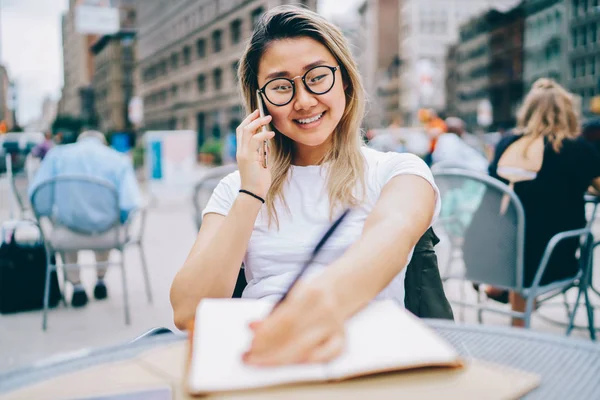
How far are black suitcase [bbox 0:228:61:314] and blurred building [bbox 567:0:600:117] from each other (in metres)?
54.2

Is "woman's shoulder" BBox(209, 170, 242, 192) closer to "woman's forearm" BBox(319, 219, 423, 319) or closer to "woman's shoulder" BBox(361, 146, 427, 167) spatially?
"woman's shoulder" BBox(361, 146, 427, 167)

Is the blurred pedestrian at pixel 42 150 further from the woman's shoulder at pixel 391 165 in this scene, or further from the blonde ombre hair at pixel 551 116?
the woman's shoulder at pixel 391 165

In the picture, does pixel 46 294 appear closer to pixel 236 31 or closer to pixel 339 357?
pixel 339 357

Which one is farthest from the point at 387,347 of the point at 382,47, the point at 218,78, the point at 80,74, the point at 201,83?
the point at 382,47

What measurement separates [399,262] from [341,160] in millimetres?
656

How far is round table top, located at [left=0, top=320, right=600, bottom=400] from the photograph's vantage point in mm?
918

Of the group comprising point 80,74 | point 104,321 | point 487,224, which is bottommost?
point 104,321

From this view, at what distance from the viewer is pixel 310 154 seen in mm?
1861

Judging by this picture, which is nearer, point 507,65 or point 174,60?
point 174,60

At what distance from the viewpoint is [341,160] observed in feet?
5.80

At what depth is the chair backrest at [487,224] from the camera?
Answer: 2.71 metres

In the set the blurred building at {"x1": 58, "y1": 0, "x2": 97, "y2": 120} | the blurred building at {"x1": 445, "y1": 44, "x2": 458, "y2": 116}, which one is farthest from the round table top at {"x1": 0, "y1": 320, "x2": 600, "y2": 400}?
the blurred building at {"x1": 445, "y1": 44, "x2": 458, "y2": 116}

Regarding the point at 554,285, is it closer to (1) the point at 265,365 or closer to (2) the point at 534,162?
(2) the point at 534,162

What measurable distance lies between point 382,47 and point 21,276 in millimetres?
102492
